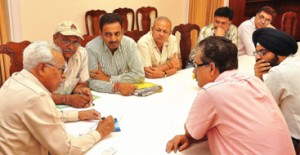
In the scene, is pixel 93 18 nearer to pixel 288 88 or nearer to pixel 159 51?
pixel 159 51

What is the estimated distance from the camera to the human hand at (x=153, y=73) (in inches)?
102

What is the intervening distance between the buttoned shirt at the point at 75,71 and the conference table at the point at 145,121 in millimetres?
170

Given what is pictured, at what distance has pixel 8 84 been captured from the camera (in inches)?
50.7

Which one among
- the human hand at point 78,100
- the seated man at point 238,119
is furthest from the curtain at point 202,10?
the seated man at point 238,119

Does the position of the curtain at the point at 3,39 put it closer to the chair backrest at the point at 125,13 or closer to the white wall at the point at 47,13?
the white wall at the point at 47,13

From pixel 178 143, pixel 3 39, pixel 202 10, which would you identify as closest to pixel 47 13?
pixel 3 39

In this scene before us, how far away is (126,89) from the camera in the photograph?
6.99ft

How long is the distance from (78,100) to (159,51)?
1.18 meters

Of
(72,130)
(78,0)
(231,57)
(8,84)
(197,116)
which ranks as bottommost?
(72,130)

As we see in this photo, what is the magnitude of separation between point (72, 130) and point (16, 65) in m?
0.95

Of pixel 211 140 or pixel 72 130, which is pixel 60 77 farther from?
pixel 211 140

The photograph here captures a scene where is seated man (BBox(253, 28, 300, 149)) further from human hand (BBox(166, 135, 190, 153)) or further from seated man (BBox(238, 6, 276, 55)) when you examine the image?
seated man (BBox(238, 6, 276, 55))

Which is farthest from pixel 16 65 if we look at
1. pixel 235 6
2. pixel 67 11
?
pixel 235 6

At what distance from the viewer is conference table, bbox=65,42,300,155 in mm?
1410
